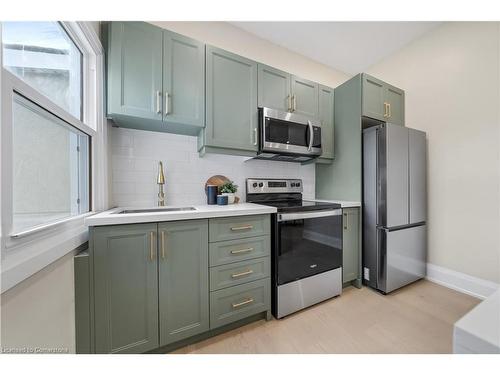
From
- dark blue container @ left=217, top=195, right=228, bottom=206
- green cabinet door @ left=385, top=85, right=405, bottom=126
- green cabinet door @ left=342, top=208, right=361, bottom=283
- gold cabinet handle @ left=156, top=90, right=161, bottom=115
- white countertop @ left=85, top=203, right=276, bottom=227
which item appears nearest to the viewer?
white countertop @ left=85, top=203, right=276, bottom=227

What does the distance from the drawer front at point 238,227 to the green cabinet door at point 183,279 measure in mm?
62

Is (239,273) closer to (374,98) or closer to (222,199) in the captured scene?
(222,199)

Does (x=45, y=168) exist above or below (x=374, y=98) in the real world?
below

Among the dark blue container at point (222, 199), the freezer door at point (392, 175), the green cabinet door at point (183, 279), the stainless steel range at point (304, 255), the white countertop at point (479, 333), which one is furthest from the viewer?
the freezer door at point (392, 175)

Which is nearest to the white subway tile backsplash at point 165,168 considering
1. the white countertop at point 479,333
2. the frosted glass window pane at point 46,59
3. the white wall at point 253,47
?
the frosted glass window pane at point 46,59

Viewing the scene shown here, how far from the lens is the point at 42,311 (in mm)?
725

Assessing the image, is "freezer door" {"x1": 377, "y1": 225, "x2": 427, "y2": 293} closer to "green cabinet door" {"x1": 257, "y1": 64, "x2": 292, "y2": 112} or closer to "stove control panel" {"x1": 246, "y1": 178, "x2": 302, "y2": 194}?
"stove control panel" {"x1": 246, "y1": 178, "x2": 302, "y2": 194}

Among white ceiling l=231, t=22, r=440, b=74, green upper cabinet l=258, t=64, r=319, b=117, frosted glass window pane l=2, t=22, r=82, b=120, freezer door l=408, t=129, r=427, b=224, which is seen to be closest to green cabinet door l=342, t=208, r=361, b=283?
freezer door l=408, t=129, r=427, b=224

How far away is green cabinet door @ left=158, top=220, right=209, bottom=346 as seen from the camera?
3.70ft

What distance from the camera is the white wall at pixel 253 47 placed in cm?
186

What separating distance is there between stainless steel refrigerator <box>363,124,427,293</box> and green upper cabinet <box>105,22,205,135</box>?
5.59ft

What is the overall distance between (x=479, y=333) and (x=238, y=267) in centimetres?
111

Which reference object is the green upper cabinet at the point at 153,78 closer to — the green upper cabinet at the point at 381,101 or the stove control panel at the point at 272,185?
the stove control panel at the point at 272,185

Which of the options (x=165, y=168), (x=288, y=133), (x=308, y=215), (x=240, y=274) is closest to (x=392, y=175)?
(x=308, y=215)
